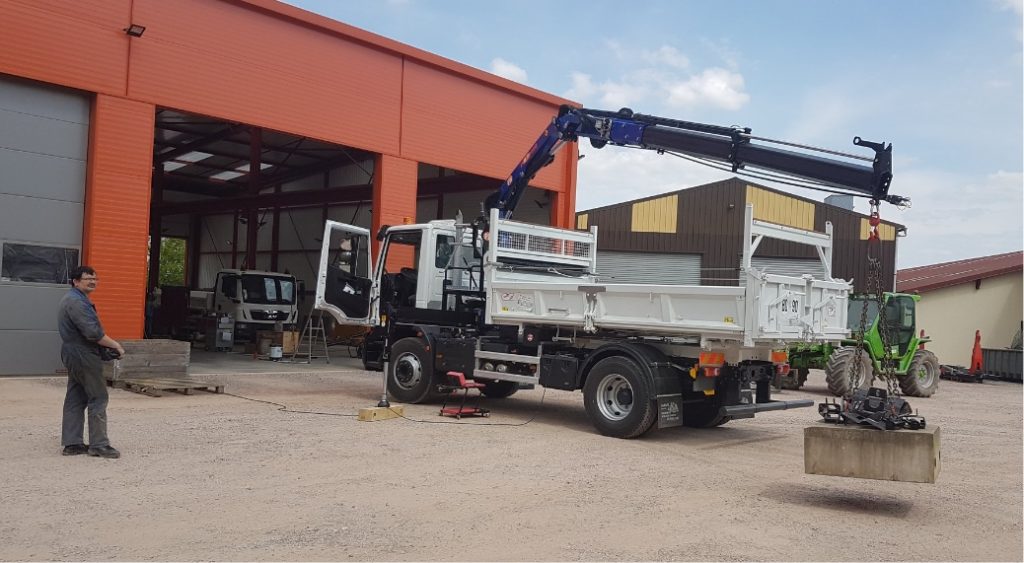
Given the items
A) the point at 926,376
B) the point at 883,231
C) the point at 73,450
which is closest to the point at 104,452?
the point at 73,450

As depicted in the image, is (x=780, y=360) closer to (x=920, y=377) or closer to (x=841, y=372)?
(x=841, y=372)

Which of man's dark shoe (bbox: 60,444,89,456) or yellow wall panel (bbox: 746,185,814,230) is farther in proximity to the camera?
yellow wall panel (bbox: 746,185,814,230)

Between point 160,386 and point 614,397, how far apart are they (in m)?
6.77

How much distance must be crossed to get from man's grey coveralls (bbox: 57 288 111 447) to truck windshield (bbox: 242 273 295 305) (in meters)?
16.2

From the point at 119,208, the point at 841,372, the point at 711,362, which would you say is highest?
the point at 119,208

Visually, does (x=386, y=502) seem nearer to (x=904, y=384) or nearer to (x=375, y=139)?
(x=375, y=139)

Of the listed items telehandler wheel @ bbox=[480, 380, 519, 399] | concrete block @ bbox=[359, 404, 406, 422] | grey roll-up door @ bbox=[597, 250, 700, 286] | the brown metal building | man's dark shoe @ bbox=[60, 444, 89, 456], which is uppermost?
the brown metal building

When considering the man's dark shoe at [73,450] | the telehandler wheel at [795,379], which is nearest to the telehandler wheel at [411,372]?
the man's dark shoe at [73,450]

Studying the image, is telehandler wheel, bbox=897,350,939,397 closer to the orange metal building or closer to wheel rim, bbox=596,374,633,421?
the orange metal building

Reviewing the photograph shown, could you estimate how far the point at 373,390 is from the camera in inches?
564

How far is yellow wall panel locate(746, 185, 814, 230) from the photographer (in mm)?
28406

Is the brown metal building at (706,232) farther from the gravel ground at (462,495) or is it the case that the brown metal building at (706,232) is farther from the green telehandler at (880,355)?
the gravel ground at (462,495)

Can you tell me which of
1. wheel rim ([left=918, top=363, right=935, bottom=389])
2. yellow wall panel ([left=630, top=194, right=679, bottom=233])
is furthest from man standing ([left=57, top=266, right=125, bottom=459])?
yellow wall panel ([left=630, top=194, right=679, bottom=233])

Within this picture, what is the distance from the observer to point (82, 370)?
25.1ft
